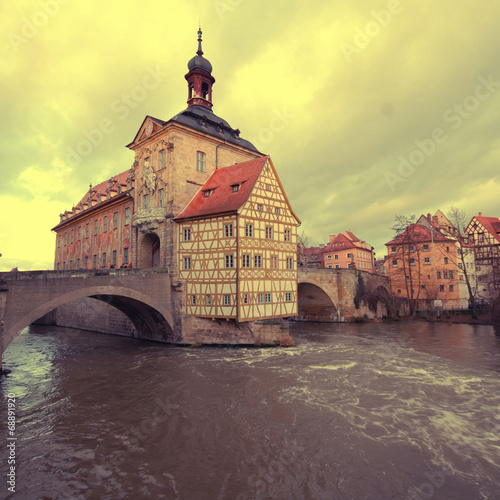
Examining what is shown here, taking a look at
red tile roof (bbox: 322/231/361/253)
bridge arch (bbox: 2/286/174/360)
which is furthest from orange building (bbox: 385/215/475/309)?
bridge arch (bbox: 2/286/174/360)

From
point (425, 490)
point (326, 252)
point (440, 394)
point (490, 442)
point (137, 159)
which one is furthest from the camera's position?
point (326, 252)

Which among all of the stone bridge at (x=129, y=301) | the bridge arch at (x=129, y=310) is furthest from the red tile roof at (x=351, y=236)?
the bridge arch at (x=129, y=310)

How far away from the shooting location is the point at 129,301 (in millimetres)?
20203

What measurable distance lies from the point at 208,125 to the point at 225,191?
726 cm

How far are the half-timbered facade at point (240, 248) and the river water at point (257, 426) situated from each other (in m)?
3.49

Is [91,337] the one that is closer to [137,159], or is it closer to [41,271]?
[41,271]

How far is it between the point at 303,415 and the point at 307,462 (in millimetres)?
2613

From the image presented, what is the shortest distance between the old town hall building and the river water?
13.3ft

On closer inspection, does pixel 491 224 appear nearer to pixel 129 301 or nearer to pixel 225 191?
pixel 225 191

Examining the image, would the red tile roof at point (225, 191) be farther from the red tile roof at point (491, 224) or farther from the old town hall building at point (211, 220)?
the red tile roof at point (491, 224)

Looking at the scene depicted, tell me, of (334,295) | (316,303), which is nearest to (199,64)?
(334,295)

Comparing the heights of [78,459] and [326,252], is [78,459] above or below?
below

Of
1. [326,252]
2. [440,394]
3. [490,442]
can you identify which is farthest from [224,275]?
[326,252]

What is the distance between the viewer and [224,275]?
1956 cm
